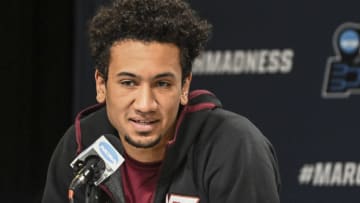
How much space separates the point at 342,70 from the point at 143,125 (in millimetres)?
2010

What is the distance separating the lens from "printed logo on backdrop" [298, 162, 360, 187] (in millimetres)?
3652

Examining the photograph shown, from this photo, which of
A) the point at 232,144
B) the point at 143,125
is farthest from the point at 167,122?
the point at 232,144

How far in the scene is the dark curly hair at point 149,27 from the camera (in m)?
1.91

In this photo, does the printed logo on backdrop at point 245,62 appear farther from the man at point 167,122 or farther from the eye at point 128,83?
the eye at point 128,83

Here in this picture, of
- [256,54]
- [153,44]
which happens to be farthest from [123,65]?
[256,54]

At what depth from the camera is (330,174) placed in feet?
12.1

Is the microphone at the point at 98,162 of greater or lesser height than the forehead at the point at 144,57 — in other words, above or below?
below

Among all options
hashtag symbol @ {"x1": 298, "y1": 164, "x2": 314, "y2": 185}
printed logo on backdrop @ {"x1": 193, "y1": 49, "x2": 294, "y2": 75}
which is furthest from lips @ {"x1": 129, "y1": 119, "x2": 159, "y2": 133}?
hashtag symbol @ {"x1": 298, "y1": 164, "x2": 314, "y2": 185}

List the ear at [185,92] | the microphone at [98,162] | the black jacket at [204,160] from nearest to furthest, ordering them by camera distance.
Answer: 1. the microphone at [98,162]
2. the black jacket at [204,160]
3. the ear at [185,92]

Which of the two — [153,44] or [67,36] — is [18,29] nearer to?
[67,36]

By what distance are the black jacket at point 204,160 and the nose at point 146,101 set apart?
163 millimetres

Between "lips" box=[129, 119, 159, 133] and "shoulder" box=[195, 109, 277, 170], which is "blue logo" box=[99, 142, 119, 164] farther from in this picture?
"shoulder" box=[195, 109, 277, 170]

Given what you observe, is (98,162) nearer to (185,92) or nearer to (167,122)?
(167,122)

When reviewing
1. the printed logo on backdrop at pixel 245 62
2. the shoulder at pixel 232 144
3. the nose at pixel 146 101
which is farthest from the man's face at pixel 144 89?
the printed logo on backdrop at pixel 245 62
